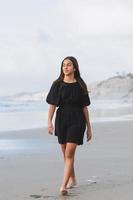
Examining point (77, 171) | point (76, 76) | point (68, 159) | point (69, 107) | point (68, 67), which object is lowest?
point (77, 171)

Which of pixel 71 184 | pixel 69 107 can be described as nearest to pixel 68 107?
pixel 69 107

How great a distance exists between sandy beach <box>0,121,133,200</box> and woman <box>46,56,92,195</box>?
418 millimetres

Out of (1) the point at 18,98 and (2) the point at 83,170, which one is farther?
(1) the point at 18,98

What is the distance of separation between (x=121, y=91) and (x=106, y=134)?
64.9 m

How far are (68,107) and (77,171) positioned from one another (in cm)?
180

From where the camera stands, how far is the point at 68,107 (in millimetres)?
7508

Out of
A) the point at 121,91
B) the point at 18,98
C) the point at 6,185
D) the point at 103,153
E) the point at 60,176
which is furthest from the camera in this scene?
the point at 121,91

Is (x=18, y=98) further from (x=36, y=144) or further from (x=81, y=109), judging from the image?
(x=81, y=109)

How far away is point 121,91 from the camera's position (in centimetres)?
8012

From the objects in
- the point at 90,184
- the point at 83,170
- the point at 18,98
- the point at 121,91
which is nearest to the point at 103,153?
the point at 83,170

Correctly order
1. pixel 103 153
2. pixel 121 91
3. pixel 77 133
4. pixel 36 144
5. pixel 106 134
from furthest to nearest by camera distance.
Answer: pixel 121 91
pixel 106 134
pixel 36 144
pixel 103 153
pixel 77 133

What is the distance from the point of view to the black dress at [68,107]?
746 centimetres

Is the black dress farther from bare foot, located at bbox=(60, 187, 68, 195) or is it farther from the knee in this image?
bare foot, located at bbox=(60, 187, 68, 195)

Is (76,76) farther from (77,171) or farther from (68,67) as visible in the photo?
(77,171)
